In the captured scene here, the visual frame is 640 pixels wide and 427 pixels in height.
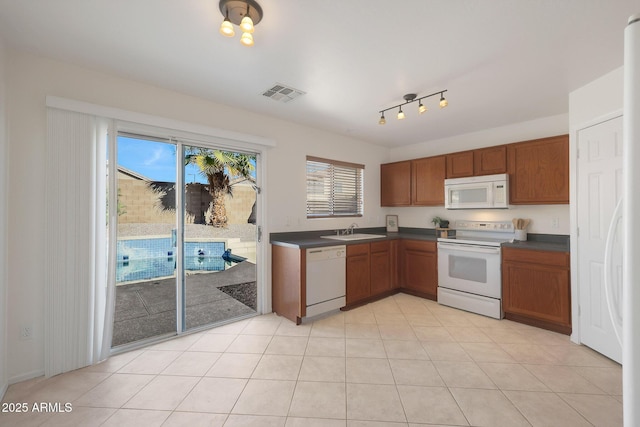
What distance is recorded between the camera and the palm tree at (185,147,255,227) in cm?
382

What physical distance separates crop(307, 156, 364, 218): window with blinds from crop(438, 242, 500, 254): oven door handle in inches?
57.5

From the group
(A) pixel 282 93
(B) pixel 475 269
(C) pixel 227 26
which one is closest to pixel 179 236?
(A) pixel 282 93

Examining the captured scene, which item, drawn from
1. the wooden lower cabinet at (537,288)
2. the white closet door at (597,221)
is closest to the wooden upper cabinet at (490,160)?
the white closet door at (597,221)

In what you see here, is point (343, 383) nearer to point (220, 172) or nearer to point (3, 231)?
point (3, 231)

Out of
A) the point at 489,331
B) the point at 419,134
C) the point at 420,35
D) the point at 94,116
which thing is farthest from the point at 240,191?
the point at 489,331

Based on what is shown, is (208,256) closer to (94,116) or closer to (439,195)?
(94,116)

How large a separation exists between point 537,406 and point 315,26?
2.89 m

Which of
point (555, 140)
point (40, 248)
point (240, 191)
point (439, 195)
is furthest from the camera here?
point (240, 191)

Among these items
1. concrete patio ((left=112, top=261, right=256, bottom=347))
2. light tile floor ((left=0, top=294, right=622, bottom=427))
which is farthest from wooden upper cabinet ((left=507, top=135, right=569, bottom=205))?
concrete patio ((left=112, top=261, right=256, bottom=347))

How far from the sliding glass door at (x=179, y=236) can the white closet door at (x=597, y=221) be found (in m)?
3.50

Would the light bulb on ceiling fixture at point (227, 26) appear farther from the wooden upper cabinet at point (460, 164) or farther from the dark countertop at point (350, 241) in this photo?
the wooden upper cabinet at point (460, 164)

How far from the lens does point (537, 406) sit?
172cm

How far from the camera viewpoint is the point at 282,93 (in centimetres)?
267

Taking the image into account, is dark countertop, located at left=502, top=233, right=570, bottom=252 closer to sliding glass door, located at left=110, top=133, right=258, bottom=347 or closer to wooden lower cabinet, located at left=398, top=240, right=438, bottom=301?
wooden lower cabinet, located at left=398, top=240, right=438, bottom=301
